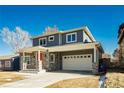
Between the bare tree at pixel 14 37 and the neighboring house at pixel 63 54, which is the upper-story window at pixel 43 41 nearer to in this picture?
the neighboring house at pixel 63 54

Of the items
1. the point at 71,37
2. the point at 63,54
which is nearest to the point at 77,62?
the point at 63,54

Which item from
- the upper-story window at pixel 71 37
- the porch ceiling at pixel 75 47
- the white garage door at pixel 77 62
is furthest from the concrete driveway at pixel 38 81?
the upper-story window at pixel 71 37

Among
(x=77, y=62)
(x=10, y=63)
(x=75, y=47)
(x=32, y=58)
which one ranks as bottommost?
(x=10, y=63)

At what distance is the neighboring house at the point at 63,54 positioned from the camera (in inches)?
968

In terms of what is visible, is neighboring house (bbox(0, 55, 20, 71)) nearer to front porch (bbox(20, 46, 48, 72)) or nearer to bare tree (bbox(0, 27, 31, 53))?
front porch (bbox(20, 46, 48, 72))

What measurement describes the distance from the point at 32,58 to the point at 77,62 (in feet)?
22.7

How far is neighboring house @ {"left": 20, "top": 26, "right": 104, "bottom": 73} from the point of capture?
80.7 ft

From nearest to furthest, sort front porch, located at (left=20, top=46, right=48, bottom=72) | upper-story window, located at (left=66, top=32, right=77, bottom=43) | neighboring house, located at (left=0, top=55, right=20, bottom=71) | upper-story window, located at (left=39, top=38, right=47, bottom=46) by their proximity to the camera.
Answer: front porch, located at (left=20, top=46, right=48, bottom=72), upper-story window, located at (left=66, top=32, right=77, bottom=43), upper-story window, located at (left=39, top=38, right=47, bottom=46), neighboring house, located at (left=0, top=55, right=20, bottom=71)

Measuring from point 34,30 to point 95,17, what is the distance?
14.2 meters

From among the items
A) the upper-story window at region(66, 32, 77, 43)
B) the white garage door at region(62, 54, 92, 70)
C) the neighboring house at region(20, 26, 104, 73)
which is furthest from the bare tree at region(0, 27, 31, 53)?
the white garage door at region(62, 54, 92, 70)

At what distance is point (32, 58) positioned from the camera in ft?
94.9

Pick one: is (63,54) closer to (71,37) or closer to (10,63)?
(71,37)

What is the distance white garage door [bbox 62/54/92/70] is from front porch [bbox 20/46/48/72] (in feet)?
9.56
